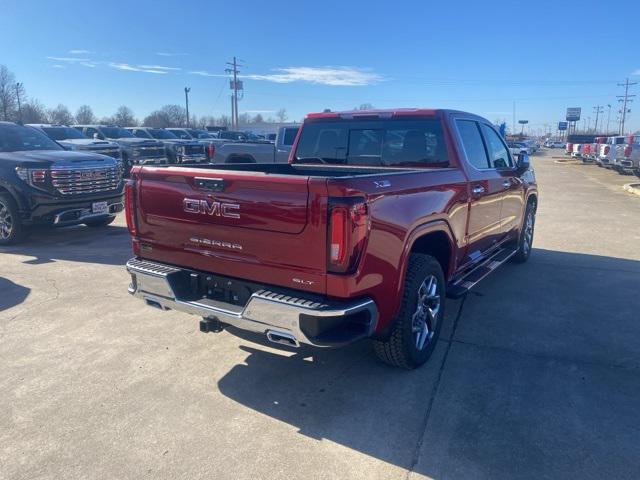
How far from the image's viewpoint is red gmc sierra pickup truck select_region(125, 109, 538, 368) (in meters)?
3.04

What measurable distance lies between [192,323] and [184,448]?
1974mm

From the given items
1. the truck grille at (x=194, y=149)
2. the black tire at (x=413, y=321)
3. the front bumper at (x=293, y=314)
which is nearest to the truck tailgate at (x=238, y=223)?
the front bumper at (x=293, y=314)

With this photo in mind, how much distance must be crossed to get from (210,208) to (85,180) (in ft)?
19.4

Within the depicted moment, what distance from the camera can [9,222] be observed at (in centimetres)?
802

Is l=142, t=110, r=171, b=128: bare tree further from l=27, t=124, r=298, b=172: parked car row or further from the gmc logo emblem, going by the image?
the gmc logo emblem

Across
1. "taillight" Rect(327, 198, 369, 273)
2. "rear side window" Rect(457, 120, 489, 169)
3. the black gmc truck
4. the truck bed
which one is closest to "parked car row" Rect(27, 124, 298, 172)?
the black gmc truck

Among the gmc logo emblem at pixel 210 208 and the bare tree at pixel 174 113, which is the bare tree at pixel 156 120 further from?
the gmc logo emblem at pixel 210 208

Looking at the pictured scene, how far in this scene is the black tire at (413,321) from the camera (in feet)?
11.9

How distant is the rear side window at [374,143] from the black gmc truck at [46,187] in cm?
459

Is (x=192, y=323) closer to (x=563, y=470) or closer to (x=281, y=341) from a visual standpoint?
(x=281, y=341)

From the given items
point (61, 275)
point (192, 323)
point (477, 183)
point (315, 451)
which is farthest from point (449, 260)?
point (61, 275)

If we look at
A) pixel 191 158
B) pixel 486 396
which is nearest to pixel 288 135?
pixel 191 158

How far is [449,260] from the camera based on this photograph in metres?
4.38

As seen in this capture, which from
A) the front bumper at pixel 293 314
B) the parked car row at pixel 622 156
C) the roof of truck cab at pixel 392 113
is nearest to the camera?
the front bumper at pixel 293 314
